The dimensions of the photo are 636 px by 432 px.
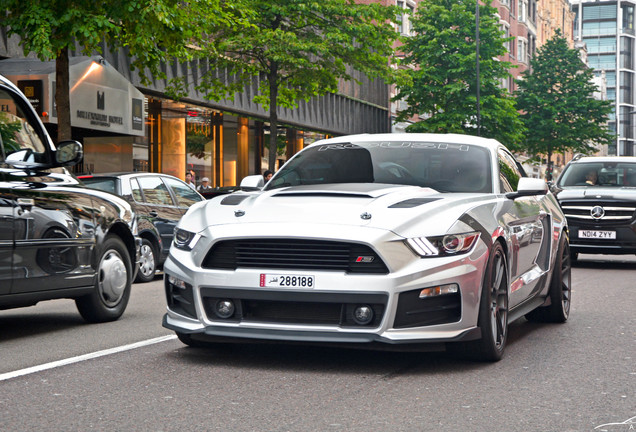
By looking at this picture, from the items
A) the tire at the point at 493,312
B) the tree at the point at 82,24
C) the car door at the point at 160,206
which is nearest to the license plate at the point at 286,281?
the tire at the point at 493,312

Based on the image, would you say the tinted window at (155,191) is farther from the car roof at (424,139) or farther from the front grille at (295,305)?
the front grille at (295,305)

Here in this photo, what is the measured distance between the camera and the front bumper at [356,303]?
6.00m

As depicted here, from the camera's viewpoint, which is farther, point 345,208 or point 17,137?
point 17,137

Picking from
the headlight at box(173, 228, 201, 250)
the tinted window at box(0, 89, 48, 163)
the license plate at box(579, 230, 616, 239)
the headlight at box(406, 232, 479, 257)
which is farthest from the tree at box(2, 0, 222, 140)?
→ the headlight at box(406, 232, 479, 257)

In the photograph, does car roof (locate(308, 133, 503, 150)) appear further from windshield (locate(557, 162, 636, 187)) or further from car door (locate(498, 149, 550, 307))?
windshield (locate(557, 162, 636, 187))

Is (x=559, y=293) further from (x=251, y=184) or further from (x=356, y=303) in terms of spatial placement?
(x=356, y=303)

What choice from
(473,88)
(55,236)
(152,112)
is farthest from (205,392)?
(473,88)

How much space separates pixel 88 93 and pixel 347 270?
18648 mm

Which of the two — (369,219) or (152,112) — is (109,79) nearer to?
(152,112)

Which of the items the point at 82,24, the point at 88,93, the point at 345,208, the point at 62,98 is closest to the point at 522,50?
the point at 88,93

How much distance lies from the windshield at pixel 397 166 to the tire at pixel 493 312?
883mm

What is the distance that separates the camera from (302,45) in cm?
2622

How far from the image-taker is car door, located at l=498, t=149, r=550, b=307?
729 cm

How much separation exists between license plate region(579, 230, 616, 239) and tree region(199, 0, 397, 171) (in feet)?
36.5
